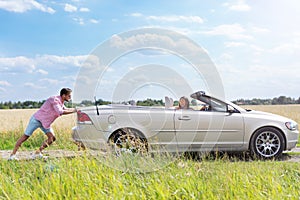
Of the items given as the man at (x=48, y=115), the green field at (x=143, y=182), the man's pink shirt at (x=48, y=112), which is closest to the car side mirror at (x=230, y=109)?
the green field at (x=143, y=182)

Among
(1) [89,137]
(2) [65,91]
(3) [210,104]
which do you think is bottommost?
(1) [89,137]

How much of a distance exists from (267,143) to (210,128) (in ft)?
4.61

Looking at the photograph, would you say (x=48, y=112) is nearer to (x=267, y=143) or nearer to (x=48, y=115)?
(x=48, y=115)

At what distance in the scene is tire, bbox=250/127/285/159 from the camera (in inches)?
340

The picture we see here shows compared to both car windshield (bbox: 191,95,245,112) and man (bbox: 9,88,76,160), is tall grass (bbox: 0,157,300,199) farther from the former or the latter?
A: car windshield (bbox: 191,95,245,112)

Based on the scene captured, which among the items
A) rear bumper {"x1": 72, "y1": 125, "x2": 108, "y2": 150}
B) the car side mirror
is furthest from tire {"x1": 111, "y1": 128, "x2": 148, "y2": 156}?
the car side mirror

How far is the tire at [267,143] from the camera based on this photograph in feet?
28.3

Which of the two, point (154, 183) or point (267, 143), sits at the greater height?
point (267, 143)

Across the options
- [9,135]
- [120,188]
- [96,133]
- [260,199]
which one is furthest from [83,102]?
[9,135]

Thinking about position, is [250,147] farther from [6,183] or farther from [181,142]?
[6,183]

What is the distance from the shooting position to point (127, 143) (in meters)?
7.60

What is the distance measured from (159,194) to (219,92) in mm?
4820

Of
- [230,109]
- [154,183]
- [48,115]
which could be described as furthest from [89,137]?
[154,183]

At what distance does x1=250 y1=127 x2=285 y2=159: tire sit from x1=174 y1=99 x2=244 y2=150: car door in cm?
33
